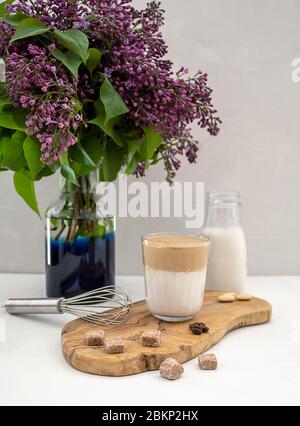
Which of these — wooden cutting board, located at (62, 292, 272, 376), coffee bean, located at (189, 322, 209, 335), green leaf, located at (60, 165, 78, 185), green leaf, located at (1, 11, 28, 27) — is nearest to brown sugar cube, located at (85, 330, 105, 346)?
wooden cutting board, located at (62, 292, 272, 376)

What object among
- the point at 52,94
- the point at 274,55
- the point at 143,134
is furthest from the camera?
the point at 274,55

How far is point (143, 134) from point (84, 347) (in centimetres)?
37

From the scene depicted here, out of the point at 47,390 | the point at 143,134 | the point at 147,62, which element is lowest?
the point at 47,390

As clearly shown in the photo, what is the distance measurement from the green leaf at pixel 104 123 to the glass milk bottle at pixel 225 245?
26cm

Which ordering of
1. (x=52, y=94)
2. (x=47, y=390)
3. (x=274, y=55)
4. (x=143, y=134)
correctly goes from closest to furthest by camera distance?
1. (x=47, y=390)
2. (x=52, y=94)
3. (x=143, y=134)
4. (x=274, y=55)

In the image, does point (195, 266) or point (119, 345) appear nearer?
point (119, 345)

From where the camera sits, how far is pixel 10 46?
0.87 meters

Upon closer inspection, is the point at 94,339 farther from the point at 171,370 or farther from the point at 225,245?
the point at 225,245

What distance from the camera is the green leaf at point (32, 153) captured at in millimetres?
873

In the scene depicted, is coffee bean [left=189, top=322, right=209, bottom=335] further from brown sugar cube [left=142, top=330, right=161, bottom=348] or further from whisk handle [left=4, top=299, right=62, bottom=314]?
whisk handle [left=4, top=299, right=62, bottom=314]

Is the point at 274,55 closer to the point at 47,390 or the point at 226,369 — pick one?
the point at 226,369

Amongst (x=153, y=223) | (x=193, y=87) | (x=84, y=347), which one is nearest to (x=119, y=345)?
(x=84, y=347)

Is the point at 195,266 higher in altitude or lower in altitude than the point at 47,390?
higher

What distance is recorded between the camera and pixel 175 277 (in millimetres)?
916
